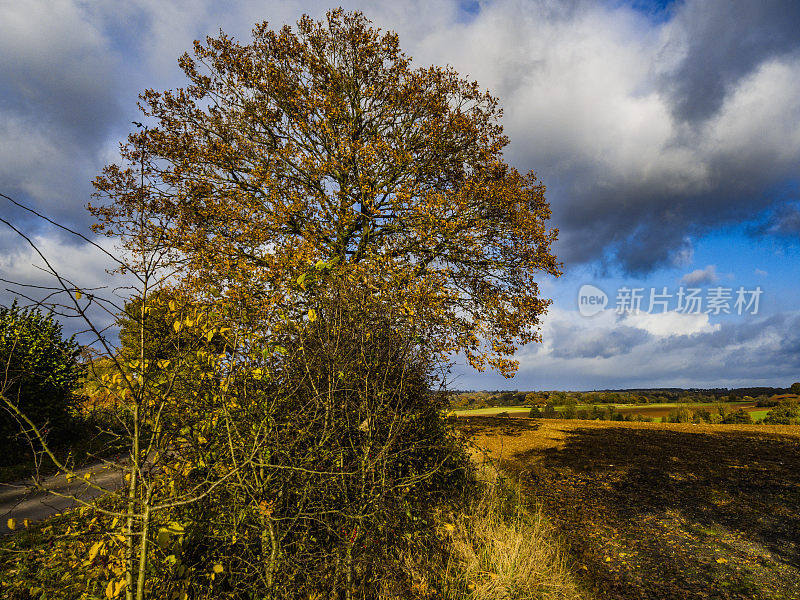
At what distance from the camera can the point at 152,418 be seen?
9.99ft

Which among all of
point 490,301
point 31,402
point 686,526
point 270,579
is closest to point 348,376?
point 270,579

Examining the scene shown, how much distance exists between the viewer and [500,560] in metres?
4.57

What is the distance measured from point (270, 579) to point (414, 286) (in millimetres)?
6599

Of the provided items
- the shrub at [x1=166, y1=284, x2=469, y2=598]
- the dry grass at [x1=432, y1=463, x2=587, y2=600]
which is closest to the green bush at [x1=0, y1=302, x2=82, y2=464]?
the shrub at [x1=166, y1=284, x2=469, y2=598]

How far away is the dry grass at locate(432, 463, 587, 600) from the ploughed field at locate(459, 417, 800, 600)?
52cm

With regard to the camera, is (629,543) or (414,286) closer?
(629,543)

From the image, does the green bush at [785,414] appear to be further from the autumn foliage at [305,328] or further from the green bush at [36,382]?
the green bush at [36,382]

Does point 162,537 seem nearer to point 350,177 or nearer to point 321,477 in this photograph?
point 321,477

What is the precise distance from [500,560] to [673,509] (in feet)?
13.8

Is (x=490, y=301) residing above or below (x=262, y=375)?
above

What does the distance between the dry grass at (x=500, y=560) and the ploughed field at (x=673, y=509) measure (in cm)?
52

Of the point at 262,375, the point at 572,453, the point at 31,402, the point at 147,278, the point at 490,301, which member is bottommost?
the point at 572,453

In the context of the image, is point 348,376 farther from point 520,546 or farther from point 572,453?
point 572,453

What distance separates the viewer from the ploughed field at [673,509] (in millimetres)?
4762
